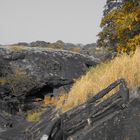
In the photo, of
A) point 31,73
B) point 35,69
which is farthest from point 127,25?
point 31,73

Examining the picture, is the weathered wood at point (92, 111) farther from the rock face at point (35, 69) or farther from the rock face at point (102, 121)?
the rock face at point (35, 69)

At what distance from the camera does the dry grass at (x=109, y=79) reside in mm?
8719

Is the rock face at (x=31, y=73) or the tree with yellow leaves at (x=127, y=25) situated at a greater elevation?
the tree with yellow leaves at (x=127, y=25)

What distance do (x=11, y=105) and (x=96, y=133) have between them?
1627cm

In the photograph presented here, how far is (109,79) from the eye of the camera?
951cm

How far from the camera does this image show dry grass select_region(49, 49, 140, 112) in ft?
28.6

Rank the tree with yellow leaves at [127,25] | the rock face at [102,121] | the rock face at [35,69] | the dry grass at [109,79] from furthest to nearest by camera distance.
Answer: the rock face at [35,69] < the tree with yellow leaves at [127,25] < the dry grass at [109,79] < the rock face at [102,121]

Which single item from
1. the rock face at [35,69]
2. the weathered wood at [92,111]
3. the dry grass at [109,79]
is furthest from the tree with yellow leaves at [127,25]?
the rock face at [35,69]

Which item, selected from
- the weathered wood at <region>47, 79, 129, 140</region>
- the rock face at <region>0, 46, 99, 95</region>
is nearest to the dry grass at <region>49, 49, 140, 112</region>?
the weathered wood at <region>47, 79, 129, 140</region>

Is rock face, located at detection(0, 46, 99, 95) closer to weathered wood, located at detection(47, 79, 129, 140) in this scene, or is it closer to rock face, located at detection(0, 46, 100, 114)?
rock face, located at detection(0, 46, 100, 114)

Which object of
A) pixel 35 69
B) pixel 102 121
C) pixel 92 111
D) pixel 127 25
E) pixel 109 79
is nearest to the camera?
pixel 102 121

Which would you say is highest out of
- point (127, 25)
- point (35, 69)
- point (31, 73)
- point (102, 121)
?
point (127, 25)

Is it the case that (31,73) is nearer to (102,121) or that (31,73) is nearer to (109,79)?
(109,79)

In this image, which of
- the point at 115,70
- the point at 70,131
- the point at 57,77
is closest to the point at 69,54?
the point at 57,77
